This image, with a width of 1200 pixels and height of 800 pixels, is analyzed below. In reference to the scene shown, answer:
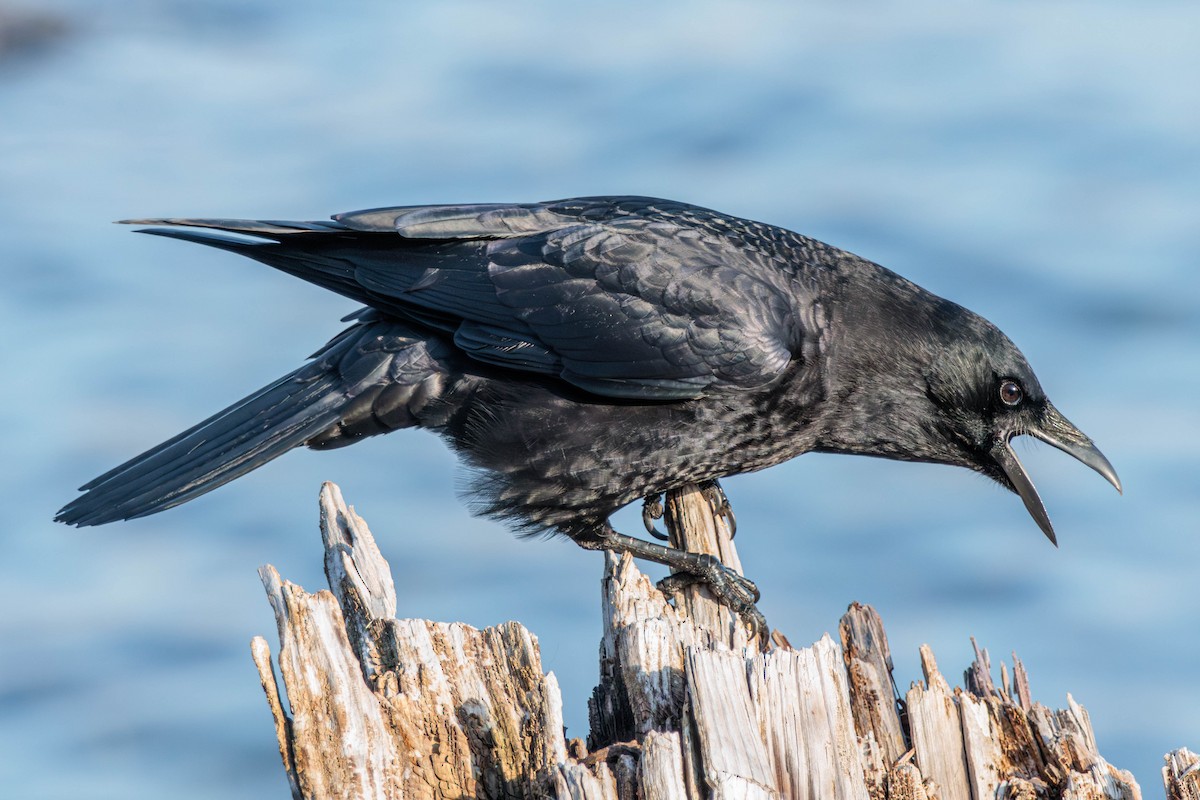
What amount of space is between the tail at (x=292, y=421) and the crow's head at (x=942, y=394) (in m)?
1.84

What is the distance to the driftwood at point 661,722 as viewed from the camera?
3270 mm

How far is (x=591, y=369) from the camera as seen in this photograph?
5336mm

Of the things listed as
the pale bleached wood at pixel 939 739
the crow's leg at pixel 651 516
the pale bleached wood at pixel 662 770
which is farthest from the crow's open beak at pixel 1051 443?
the pale bleached wood at pixel 662 770

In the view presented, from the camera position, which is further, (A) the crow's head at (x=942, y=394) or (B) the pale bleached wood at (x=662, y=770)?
(A) the crow's head at (x=942, y=394)

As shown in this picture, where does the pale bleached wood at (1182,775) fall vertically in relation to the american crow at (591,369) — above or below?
below

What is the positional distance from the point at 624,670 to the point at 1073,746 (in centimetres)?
127

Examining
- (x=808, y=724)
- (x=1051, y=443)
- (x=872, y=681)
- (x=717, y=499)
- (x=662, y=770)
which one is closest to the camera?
(x=662, y=770)

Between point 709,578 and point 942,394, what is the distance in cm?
130

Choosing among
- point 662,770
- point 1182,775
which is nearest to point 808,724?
point 662,770

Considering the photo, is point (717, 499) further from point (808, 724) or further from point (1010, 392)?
point (808, 724)

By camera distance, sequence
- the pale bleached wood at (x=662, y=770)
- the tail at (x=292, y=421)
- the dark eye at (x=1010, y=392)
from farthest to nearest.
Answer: the dark eye at (x=1010, y=392), the tail at (x=292, y=421), the pale bleached wood at (x=662, y=770)

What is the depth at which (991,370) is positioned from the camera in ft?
18.1

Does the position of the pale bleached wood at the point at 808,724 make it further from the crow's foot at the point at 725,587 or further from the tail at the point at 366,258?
the tail at the point at 366,258

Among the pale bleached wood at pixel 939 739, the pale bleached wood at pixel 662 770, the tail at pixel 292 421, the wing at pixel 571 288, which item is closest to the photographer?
the pale bleached wood at pixel 662 770
